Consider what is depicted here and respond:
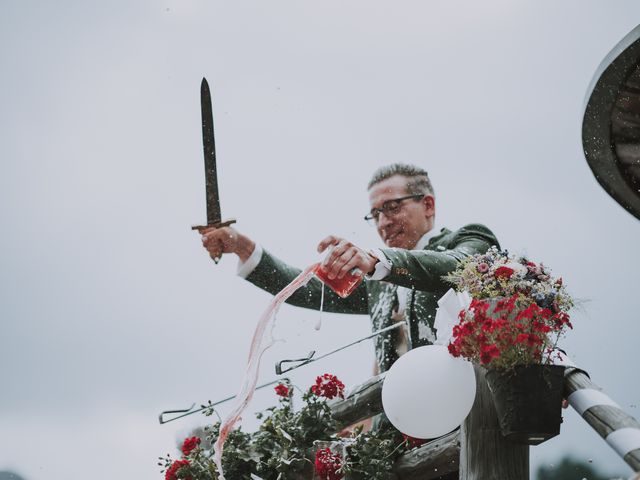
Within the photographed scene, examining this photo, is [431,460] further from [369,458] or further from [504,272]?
[504,272]

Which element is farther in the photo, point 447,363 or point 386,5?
point 386,5

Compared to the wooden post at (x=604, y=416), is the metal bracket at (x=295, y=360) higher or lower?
higher

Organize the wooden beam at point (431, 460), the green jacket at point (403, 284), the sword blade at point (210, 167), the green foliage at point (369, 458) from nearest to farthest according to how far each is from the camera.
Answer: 1. the wooden beam at point (431, 460)
2. the green foliage at point (369, 458)
3. the green jacket at point (403, 284)
4. the sword blade at point (210, 167)

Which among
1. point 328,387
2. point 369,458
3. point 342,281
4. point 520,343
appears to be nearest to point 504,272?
point 520,343

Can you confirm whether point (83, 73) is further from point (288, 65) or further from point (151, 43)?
point (288, 65)

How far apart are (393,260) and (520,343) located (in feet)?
4.29

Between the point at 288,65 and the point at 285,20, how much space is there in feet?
7.67

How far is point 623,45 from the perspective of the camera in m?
3.34

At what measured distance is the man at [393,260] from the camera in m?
4.32

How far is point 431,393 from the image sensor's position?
3322 mm

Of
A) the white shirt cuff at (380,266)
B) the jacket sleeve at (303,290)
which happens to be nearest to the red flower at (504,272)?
the white shirt cuff at (380,266)

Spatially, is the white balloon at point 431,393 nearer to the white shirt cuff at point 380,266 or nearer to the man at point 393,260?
the man at point 393,260

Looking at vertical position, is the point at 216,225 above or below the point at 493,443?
above

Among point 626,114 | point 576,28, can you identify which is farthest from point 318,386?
point 576,28
